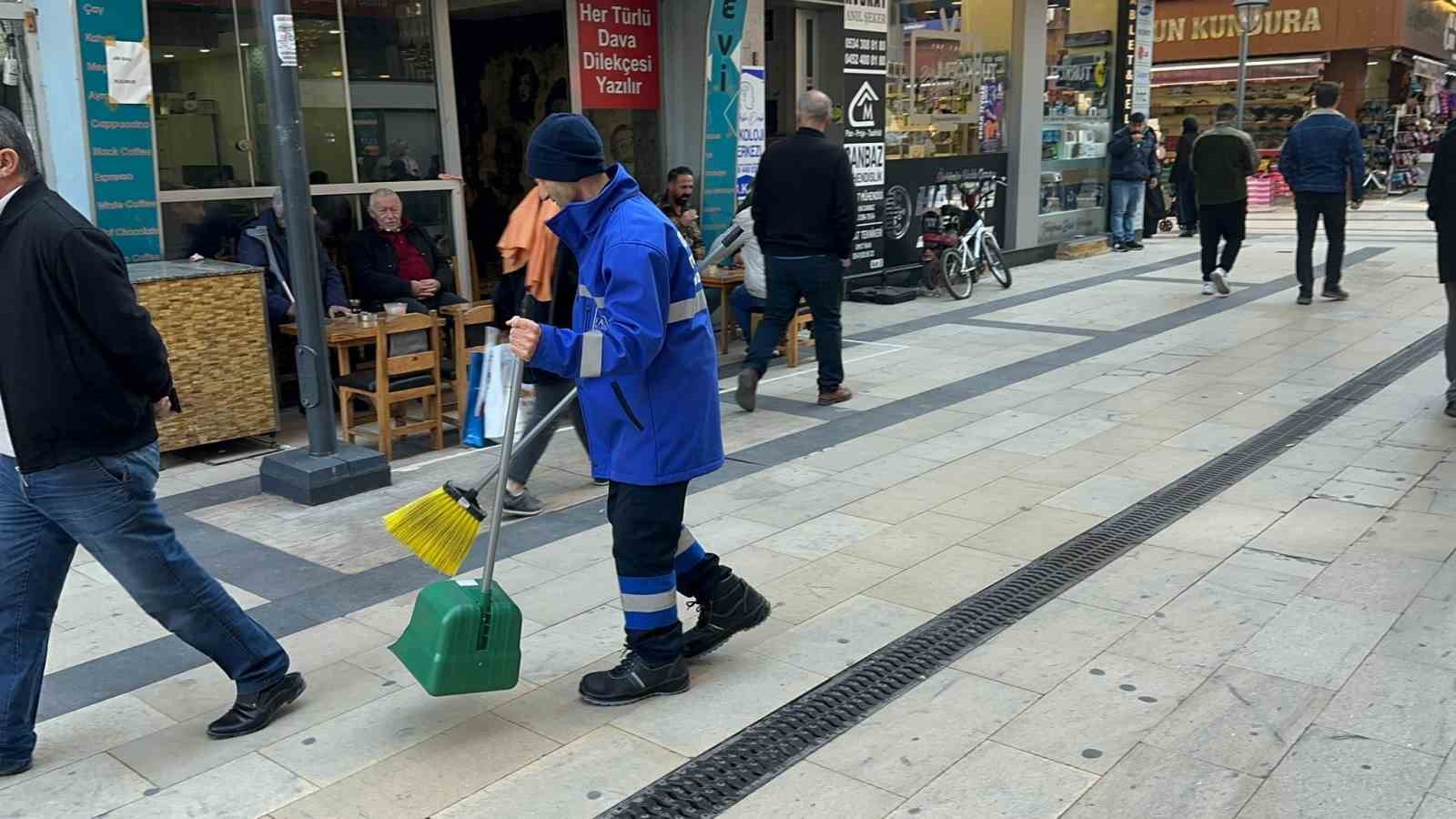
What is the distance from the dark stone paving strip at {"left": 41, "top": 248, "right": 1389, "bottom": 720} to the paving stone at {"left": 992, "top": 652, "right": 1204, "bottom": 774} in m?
2.31

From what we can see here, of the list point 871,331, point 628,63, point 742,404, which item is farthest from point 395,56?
point 871,331

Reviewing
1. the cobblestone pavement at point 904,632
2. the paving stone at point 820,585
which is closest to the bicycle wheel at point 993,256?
the cobblestone pavement at point 904,632

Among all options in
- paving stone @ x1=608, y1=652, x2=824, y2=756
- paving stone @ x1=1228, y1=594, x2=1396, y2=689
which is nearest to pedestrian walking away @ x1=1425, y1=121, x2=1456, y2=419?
paving stone @ x1=1228, y1=594, x2=1396, y2=689

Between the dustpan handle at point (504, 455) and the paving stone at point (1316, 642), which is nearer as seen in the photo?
the dustpan handle at point (504, 455)

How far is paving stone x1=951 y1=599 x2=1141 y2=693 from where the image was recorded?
3902 mm

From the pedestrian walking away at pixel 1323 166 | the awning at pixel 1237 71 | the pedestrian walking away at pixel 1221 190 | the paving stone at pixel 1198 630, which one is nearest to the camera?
the paving stone at pixel 1198 630

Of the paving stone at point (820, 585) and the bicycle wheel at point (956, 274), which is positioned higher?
the bicycle wheel at point (956, 274)

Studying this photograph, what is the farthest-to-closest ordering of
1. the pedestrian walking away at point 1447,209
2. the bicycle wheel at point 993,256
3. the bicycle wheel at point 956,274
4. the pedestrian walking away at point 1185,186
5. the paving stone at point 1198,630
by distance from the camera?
the pedestrian walking away at point 1185,186 < the bicycle wheel at point 993,256 < the bicycle wheel at point 956,274 < the pedestrian walking away at point 1447,209 < the paving stone at point 1198,630

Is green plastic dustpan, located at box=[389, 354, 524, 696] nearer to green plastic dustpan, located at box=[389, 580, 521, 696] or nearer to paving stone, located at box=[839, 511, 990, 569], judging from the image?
green plastic dustpan, located at box=[389, 580, 521, 696]

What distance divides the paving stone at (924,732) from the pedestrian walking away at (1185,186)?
1577cm

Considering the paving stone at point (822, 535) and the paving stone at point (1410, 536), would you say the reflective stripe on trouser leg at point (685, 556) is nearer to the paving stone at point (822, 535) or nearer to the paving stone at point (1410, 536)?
the paving stone at point (822, 535)

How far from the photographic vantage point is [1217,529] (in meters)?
5.28

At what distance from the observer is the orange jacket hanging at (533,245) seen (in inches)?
225

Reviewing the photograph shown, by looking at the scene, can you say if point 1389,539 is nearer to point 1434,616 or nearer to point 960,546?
point 1434,616
